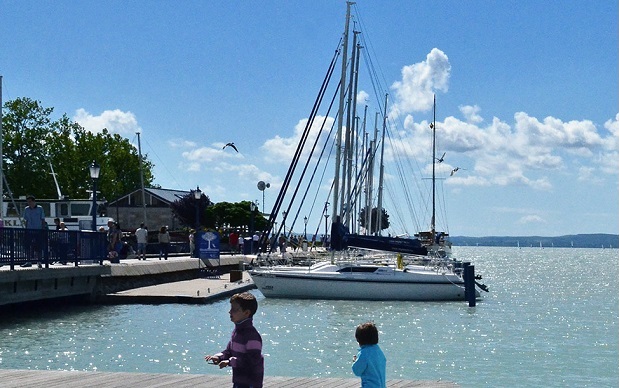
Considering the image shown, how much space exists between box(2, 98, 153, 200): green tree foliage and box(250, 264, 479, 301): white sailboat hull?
44.8m

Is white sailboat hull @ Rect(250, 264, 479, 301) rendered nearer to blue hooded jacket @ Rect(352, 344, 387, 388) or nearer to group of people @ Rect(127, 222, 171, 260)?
group of people @ Rect(127, 222, 171, 260)

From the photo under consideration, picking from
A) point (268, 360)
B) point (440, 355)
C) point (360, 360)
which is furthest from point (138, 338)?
point (360, 360)

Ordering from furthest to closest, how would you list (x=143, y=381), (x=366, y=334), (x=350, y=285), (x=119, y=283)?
(x=350, y=285), (x=119, y=283), (x=143, y=381), (x=366, y=334)

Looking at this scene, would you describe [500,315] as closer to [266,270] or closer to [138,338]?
[266,270]

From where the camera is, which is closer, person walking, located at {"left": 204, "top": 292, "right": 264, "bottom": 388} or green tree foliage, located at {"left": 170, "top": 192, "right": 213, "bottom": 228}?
person walking, located at {"left": 204, "top": 292, "right": 264, "bottom": 388}

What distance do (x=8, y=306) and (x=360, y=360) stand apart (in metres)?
22.6

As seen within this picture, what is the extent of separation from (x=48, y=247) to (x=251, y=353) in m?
20.2

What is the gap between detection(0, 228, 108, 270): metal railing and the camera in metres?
25.4

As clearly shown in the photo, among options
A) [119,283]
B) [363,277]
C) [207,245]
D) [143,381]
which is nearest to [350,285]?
[363,277]

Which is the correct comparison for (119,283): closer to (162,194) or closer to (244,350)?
(244,350)

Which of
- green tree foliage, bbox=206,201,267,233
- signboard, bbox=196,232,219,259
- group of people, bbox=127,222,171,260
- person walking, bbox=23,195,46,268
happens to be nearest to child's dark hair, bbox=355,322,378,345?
person walking, bbox=23,195,46,268

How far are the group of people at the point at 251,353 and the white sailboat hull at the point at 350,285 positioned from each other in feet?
88.6

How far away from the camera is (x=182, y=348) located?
72.1 ft

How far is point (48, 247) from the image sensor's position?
2772 cm
